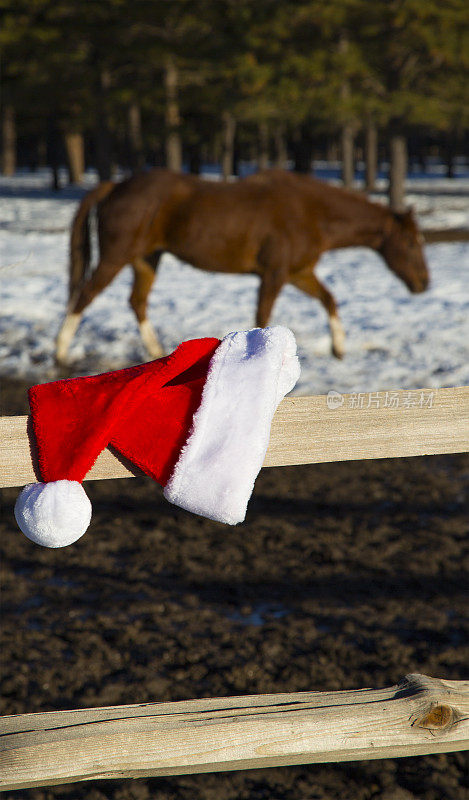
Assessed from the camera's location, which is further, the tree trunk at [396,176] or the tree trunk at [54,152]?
the tree trunk at [54,152]

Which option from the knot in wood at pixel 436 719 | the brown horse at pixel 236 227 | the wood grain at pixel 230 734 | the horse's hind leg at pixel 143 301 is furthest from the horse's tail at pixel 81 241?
the knot in wood at pixel 436 719

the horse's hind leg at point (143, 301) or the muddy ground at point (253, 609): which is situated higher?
the muddy ground at point (253, 609)

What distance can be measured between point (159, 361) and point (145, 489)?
3.80 meters

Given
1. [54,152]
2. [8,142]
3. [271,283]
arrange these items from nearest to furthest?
[271,283] < [54,152] < [8,142]

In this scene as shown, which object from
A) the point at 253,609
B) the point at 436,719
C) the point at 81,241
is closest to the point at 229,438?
the point at 436,719

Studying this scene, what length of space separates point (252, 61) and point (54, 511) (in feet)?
75.1

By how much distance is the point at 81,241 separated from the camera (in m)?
7.49

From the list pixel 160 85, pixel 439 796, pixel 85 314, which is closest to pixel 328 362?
pixel 85 314

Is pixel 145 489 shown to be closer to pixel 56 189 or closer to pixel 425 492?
pixel 425 492

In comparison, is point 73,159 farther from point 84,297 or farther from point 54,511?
point 54,511

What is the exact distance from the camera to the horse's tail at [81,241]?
7418 mm

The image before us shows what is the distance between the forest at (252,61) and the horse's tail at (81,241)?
16.0 metres

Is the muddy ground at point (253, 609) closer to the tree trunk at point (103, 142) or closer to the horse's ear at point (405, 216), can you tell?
the horse's ear at point (405, 216)

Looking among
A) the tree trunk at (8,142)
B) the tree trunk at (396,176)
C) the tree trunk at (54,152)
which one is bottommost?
the tree trunk at (8,142)
